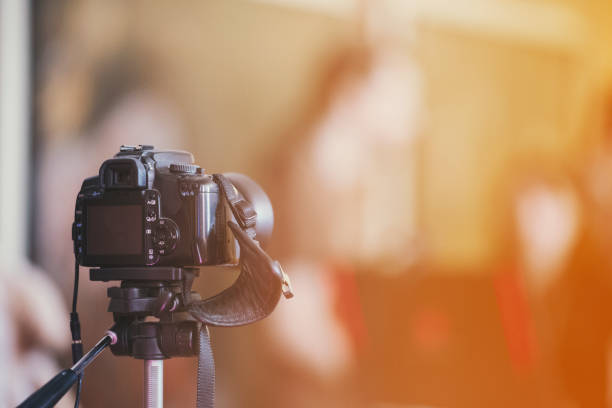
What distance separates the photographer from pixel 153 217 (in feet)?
3.01

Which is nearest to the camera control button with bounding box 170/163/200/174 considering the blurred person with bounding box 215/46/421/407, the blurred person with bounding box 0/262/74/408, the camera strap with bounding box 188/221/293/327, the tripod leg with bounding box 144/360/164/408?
the camera strap with bounding box 188/221/293/327

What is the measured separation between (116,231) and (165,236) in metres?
0.08

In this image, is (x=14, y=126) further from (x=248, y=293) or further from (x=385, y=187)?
(x=248, y=293)

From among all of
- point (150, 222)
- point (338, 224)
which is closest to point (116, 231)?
point (150, 222)

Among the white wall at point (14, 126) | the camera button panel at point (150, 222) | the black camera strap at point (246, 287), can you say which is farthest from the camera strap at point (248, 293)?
the white wall at point (14, 126)

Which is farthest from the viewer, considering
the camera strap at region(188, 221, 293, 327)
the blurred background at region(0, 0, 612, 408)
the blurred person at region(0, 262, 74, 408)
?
the blurred person at region(0, 262, 74, 408)

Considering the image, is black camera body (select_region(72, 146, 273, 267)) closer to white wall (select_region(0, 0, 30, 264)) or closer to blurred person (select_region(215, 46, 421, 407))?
blurred person (select_region(215, 46, 421, 407))

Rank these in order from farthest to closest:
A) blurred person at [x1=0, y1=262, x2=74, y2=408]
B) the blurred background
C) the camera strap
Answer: blurred person at [x1=0, y1=262, x2=74, y2=408] < the blurred background < the camera strap

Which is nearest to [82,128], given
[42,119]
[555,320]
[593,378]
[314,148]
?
[42,119]

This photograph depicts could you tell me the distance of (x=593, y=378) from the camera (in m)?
1.67

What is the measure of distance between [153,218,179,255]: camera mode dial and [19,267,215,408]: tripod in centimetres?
3

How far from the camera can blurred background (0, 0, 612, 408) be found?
1.71 metres

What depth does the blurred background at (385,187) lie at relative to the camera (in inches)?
67.2

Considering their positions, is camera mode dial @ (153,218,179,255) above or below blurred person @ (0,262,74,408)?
A: above
